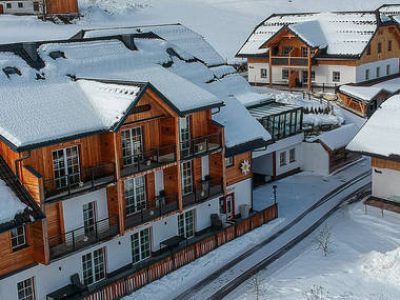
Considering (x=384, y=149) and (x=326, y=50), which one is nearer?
(x=384, y=149)

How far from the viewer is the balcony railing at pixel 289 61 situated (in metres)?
63.7

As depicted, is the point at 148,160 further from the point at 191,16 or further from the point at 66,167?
the point at 191,16

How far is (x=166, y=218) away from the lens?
32125 mm

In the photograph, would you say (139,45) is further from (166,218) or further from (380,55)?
(380,55)

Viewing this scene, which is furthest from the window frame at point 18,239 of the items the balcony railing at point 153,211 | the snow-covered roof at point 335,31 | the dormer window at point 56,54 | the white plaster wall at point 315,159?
the snow-covered roof at point 335,31

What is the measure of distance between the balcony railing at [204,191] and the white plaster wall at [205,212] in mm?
772

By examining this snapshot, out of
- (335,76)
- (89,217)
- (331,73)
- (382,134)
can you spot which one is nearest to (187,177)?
(89,217)

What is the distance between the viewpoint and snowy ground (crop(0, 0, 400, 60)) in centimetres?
8875

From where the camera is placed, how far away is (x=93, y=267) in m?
29.0

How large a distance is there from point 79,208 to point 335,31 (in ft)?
143

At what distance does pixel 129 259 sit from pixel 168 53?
14.3m

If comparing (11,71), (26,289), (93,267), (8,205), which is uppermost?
(11,71)

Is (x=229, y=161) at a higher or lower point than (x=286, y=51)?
lower

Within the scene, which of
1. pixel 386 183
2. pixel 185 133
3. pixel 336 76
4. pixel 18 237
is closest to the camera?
pixel 18 237
